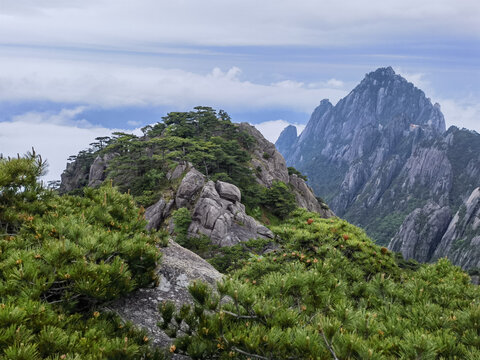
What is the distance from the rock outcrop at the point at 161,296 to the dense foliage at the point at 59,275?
50 cm

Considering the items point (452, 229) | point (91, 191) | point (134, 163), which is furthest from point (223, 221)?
point (452, 229)

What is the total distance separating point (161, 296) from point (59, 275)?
2544 millimetres

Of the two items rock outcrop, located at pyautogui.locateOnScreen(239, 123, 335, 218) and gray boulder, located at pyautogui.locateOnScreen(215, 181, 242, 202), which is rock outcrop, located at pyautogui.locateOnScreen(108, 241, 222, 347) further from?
rock outcrop, located at pyautogui.locateOnScreen(239, 123, 335, 218)

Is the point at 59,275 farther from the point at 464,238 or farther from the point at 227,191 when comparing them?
the point at 464,238

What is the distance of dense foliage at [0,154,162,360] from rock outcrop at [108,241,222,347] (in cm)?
50

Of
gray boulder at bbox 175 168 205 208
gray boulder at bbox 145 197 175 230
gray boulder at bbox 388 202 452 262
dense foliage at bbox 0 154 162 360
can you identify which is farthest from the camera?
gray boulder at bbox 388 202 452 262

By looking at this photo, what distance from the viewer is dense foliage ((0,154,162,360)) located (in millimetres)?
3345

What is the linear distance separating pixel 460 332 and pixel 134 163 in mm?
52475

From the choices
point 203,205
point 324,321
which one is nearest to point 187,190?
point 203,205

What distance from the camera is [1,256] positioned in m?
4.68

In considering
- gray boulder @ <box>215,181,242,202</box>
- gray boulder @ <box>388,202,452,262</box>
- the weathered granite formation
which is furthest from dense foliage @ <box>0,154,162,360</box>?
gray boulder @ <box>388,202,452,262</box>

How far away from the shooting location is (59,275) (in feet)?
14.2

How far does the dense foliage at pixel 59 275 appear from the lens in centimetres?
334

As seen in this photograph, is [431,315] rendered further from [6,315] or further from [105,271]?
[6,315]
